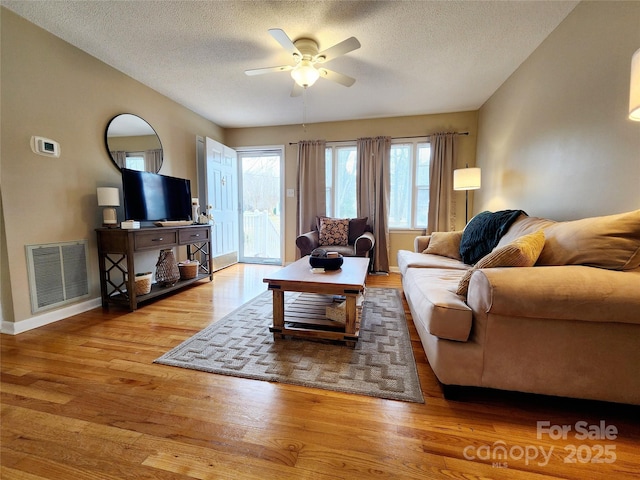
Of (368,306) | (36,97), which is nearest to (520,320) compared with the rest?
(368,306)

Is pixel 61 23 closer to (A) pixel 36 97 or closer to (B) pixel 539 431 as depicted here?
(A) pixel 36 97

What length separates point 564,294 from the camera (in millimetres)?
1123

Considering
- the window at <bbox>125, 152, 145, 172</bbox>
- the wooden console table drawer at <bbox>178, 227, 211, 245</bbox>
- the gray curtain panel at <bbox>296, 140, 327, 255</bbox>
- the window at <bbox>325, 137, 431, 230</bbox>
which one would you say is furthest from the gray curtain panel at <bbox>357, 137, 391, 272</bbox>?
the window at <bbox>125, 152, 145, 172</bbox>

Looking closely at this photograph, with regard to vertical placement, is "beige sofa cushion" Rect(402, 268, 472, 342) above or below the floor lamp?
below

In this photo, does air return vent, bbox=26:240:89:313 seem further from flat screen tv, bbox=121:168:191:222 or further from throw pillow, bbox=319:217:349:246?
throw pillow, bbox=319:217:349:246

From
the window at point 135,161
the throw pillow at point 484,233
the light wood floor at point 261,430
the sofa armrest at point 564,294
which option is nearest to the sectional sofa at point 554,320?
the sofa armrest at point 564,294

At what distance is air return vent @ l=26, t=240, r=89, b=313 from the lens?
2.18m

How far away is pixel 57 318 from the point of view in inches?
91.7

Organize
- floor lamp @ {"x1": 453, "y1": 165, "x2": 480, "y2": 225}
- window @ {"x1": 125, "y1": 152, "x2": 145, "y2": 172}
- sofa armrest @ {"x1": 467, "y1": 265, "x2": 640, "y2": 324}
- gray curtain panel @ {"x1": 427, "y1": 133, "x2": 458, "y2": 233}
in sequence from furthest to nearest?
1. gray curtain panel @ {"x1": 427, "y1": 133, "x2": 458, "y2": 233}
2. floor lamp @ {"x1": 453, "y1": 165, "x2": 480, "y2": 225}
3. window @ {"x1": 125, "y1": 152, "x2": 145, "y2": 172}
4. sofa armrest @ {"x1": 467, "y1": 265, "x2": 640, "y2": 324}

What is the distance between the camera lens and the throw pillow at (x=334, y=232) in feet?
12.9

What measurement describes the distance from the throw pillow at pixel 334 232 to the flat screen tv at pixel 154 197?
6.13ft

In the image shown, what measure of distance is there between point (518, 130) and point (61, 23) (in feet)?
13.7

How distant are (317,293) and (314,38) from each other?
6.89ft

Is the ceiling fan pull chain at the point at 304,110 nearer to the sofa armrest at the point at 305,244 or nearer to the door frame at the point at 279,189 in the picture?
the door frame at the point at 279,189
